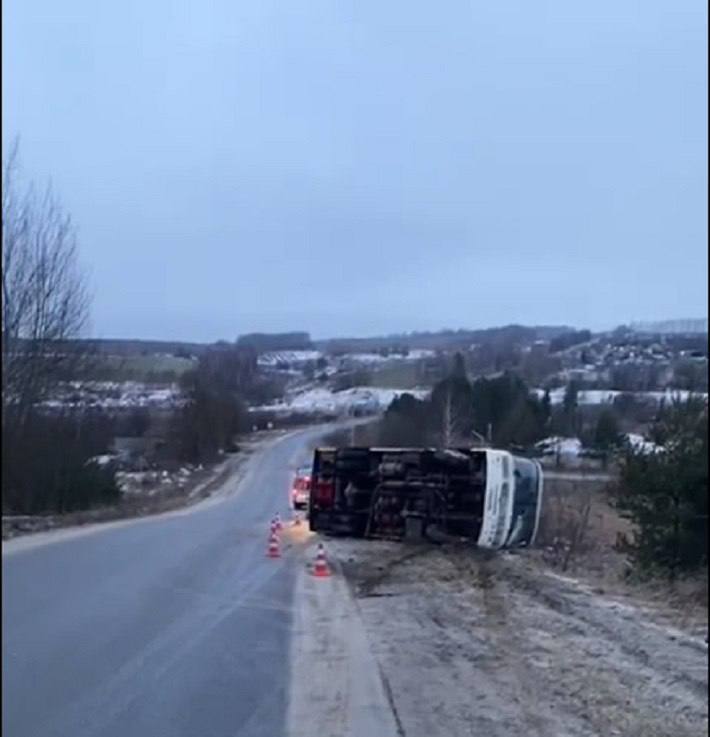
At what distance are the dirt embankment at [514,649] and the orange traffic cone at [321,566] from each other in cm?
26

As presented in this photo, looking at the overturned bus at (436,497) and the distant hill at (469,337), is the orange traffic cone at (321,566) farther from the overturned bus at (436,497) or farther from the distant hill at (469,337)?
the distant hill at (469,337)

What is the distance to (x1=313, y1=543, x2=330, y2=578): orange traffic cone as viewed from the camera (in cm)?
1415

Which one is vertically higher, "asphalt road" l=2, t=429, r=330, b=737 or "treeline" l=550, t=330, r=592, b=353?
"treeline" l=550, t=330, r=592, b=353

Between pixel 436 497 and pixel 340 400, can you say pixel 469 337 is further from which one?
pixel 436 497

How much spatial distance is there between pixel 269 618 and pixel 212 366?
6.77 metres

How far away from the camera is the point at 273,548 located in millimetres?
11875

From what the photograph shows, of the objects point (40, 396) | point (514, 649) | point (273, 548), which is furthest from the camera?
point (273, 548)

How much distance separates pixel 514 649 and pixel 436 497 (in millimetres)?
5740

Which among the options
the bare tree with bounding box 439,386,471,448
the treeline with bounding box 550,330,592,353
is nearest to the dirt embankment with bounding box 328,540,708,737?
the bare tree with bounding box 439,386,471,448

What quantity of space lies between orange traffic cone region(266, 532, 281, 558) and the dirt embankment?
2.90 feet

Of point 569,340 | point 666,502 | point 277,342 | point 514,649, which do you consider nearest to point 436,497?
point 666,502

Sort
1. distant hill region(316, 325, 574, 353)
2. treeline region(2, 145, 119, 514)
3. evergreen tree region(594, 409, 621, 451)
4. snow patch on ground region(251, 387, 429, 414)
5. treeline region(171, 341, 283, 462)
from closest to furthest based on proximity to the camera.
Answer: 1. treeline region(2, 145, 119, 514)
2. treeline region(171, 341, 283, 462)
3. snow patch on ground region(251, 387, 429, 414)
4. distant hill region(316, 325, 574, 353)
5. evergreen tree region(594, 409, 621, 451)

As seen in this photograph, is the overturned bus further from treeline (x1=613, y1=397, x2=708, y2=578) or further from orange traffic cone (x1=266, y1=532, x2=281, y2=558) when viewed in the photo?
treeline (x1=613, y1=397, x2=708, y2=578)

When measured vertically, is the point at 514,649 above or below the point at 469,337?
below
